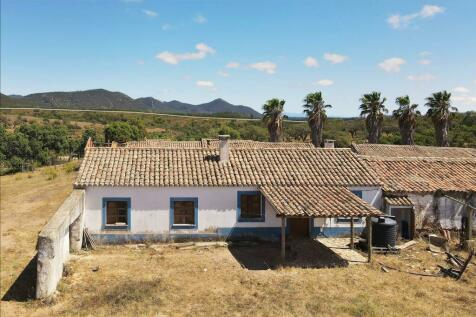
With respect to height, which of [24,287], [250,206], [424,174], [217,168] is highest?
[217,168]

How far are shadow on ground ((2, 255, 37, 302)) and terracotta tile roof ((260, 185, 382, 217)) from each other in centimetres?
895

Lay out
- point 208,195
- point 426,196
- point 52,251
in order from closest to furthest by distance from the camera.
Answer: point 52,251
point 208,195
point 426,196

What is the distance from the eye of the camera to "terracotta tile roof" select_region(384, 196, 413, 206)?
1889 cm

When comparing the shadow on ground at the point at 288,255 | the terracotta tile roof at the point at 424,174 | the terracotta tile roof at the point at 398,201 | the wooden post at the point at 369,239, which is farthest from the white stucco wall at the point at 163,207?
the terracotta tile roof at the point at 424,174

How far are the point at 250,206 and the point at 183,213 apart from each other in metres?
3.12

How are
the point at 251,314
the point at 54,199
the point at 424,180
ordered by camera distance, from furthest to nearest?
1. the point at 54,199
2. the point at 424,180
3. the point at 251,314

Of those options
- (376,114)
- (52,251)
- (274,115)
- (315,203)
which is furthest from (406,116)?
(52,251)

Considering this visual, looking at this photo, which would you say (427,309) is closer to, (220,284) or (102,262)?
(220,284)

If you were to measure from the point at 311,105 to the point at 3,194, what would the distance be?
102ft

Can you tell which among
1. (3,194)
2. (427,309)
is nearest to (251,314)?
(427,309)

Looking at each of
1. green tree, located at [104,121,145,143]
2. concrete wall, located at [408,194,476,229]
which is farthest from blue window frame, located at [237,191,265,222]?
green tree, located at [104,121,145,143]

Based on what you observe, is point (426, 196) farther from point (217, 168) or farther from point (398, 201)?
point (217, 168)

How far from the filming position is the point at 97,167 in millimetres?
18625

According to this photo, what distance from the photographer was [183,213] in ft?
59.8
